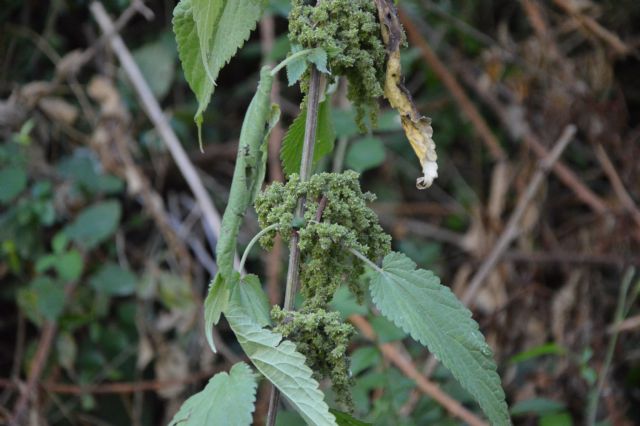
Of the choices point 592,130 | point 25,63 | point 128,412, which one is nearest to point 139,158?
point 25,63

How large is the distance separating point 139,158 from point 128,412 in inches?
33.3

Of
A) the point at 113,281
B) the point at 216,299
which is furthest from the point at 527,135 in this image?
the point at 216,299

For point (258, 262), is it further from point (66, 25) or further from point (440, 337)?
point (440, 337)

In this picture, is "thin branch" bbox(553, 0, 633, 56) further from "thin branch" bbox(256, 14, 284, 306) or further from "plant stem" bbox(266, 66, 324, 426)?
"plant stem" bbox(266, 66, 324, 426)

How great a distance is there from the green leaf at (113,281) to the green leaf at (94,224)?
0.29ft

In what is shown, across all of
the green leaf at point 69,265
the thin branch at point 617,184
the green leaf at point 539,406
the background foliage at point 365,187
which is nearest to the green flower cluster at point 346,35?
the background foliage at point 365,187

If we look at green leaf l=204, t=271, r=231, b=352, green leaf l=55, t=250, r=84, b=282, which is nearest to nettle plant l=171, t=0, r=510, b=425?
green leaf l=204, t=271, r=231, b=352

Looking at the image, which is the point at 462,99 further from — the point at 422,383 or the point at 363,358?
the point at 363,358

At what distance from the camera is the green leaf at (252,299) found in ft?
3.09

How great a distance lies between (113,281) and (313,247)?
140cm

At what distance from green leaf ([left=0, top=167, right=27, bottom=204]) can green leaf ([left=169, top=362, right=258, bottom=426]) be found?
1366 mm

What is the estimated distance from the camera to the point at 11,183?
2.10 metres

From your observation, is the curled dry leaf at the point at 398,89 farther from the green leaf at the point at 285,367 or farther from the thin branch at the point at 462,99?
the thin branch at the point at 462,99

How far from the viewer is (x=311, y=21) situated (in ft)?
3.29
